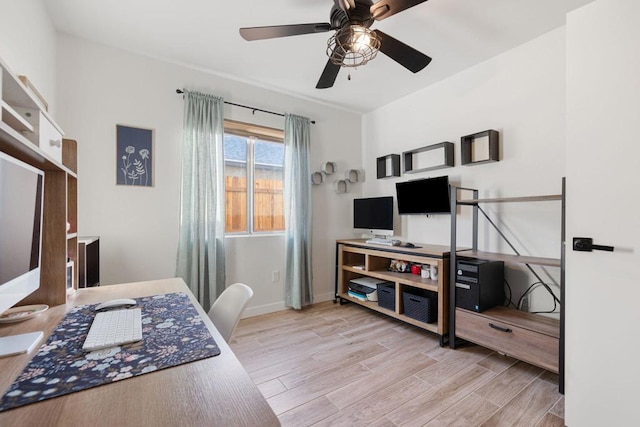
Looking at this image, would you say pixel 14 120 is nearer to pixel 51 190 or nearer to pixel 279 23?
pixel 51 190

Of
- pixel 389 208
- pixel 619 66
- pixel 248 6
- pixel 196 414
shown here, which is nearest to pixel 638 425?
pixel 619 66

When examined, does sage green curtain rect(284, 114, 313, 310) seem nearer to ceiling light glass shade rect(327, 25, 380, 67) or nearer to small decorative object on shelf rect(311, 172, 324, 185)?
small decorative object on shelf rect(311, 172, 324, 185)

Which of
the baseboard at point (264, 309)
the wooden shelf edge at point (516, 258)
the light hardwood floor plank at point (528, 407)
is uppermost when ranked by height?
the wooden shelf edge at point (516, 258)

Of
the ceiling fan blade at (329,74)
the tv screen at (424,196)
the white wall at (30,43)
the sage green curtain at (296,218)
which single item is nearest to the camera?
the white wall at (30,43)

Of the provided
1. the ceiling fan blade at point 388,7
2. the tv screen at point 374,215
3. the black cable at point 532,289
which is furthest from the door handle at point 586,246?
the tv screen at point 374,215

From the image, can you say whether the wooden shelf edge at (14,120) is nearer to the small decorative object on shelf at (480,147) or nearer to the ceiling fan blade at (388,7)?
the ceiling fan blade at (388,7)

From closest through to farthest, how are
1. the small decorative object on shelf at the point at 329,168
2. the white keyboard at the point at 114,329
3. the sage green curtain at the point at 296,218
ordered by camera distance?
the white keyboard at the point at 114,329 → the sage green curtain at the point at 296,218 → the small decorative object on shelf at the point at 329,168

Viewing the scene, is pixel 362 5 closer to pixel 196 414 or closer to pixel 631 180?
pixel 631 180

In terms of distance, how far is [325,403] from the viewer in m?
1.70

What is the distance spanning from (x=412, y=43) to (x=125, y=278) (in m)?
3.19

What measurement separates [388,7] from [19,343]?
2.08m

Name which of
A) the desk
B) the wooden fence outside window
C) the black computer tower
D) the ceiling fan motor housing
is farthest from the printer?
the desk

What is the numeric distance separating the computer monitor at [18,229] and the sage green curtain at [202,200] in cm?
161

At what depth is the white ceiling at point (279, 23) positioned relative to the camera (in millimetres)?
1974
